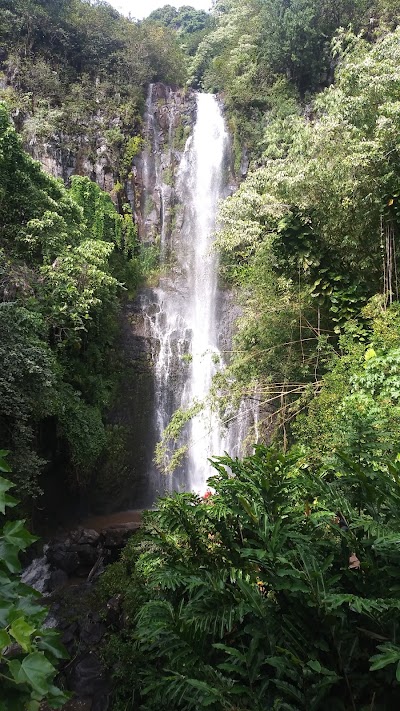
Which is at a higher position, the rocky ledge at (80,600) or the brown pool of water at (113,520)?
the rocky ledge at (80,600)

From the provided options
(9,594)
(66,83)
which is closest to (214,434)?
(9,594)

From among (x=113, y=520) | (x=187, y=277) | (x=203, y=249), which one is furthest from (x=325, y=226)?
(x=203, y=249)

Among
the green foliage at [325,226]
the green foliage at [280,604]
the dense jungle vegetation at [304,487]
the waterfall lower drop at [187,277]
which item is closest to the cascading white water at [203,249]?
the waterfall lower drop at [187,277]

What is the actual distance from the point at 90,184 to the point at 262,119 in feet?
24.0

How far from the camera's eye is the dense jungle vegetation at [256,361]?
183 cm

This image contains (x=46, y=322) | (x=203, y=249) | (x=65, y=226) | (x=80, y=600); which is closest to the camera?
(x=80, y=600)

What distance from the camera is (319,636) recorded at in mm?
1854

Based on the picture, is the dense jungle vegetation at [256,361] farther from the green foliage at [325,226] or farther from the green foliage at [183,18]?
the green foliage at [183,18]

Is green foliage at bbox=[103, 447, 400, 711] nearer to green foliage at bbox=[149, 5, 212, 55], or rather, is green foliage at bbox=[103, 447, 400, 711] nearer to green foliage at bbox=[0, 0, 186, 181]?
green foliage at bbox=[0, 0, 186, 181]

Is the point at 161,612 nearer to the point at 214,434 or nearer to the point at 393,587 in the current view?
the point at 393,587

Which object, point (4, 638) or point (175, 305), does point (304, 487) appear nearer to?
point (4, 638)

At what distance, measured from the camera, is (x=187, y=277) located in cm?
1568

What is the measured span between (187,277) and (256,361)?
872cm

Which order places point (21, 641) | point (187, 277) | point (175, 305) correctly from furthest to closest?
point (187, 277), point (175, 305), point (21, 641)
